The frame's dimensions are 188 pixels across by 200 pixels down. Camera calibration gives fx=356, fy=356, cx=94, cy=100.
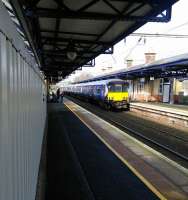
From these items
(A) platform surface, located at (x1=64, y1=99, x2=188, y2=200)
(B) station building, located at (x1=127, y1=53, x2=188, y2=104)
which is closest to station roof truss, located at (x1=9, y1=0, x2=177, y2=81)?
(A) platform surface, located at (x1=64, y1=99, x2=188, y2=200)

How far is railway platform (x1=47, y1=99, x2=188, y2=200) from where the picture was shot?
7.68 meters

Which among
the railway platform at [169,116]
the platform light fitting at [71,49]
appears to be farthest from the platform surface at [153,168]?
the railway platform at [169,116]

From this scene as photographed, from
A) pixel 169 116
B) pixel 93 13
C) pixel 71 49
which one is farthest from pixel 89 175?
pixel 169 116

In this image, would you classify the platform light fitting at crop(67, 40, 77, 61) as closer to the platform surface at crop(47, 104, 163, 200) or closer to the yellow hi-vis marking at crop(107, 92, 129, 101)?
the platform surface at crop(47, 104, 163, 200)

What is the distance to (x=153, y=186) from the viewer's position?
8172 millimetres

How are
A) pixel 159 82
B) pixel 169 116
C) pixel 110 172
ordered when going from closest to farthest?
pixel 110 172 < pixel 169 116 < pixel 159 82

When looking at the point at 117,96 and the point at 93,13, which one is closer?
the point at 93,13

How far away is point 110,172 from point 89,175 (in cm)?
60

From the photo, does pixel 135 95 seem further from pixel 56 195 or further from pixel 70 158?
pixel 56 195

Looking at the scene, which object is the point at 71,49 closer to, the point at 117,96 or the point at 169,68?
the point at 117,96

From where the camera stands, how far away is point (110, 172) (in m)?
9.48

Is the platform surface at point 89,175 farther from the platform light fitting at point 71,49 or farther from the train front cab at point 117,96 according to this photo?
the train front cab at point 117,96

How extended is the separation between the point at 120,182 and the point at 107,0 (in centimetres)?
431

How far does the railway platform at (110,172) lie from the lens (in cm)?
768
